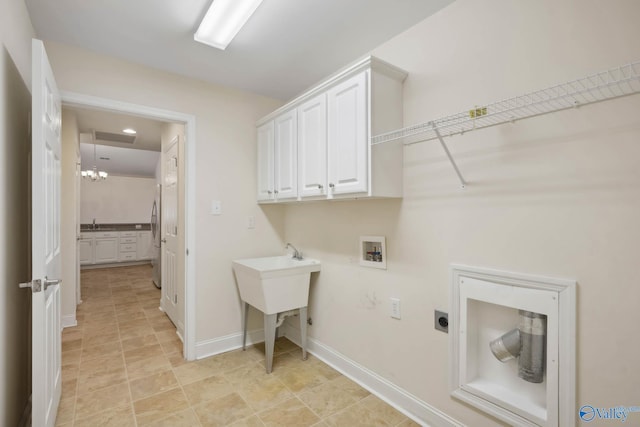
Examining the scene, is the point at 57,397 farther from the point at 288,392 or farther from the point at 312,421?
the point at 312,421

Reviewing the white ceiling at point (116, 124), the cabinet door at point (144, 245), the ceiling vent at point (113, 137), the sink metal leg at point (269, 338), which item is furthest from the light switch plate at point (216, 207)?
the cabinet door at point (144, 245)

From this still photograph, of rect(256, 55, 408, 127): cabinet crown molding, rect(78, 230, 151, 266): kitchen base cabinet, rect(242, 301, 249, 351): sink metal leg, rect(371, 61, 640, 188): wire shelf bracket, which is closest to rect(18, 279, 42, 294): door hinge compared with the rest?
rect(242, 301, 249, 351): sink metal leg

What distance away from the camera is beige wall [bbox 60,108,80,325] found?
3517 millimetres

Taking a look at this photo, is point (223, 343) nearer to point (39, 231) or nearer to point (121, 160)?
point (39, 231)

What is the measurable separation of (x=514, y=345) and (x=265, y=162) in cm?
226

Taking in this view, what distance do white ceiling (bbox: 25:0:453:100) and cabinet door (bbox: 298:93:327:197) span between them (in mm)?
401

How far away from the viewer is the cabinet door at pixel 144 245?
762cm

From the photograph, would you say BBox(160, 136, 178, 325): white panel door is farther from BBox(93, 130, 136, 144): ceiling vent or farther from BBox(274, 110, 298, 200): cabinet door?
BBox(274, 110, 298, 200): cabinet door

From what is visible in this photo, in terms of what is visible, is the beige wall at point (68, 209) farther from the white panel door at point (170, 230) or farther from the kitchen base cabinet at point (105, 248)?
the kitchen base cabinet at point (105, 248)

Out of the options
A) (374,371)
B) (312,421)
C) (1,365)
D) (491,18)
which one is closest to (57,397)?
(1,365)

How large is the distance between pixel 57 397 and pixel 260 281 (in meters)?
1.37

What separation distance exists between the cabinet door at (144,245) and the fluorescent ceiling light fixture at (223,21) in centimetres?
690

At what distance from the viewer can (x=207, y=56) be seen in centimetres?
229

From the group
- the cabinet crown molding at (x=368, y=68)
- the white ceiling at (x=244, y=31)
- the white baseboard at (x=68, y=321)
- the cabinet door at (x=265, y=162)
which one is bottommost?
the white baseboard at (x=68, y=321)
